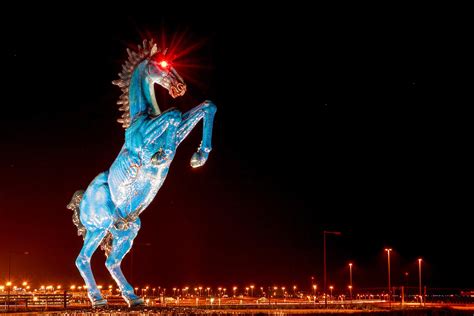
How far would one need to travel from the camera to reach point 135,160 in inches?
466

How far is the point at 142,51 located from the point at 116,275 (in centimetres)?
432

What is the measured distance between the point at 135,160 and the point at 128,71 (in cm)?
211

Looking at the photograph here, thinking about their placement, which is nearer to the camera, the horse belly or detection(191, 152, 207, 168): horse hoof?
detection(191, 152, 207, 168): horse hoof

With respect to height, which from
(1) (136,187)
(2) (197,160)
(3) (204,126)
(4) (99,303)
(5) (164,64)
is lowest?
(4) (99,303)

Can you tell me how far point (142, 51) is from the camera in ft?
42.5

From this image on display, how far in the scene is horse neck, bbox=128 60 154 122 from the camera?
12539mm

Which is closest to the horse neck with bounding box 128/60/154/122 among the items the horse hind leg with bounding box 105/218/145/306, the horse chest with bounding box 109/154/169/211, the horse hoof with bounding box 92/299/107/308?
the horse chest with bounding box 109/154/169/211

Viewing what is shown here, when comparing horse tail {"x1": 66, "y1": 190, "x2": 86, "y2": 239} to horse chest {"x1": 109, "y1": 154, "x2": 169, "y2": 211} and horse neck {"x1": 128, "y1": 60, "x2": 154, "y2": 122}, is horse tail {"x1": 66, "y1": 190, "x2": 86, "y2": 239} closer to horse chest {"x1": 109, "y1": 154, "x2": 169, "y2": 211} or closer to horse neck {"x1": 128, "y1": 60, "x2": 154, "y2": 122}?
horse chest {"x1": 109, "y1": 154, "x2": 169, "y2": 211}

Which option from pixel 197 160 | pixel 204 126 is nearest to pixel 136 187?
pixel 197 160

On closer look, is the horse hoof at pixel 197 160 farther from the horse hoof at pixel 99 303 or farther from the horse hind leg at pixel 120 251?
the horse hoof at pixel 99 303

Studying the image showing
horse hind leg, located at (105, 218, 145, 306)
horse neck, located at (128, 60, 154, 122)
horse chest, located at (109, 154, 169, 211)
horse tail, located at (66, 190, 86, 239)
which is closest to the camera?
horse chest, located at (109, 154, 169, 211)

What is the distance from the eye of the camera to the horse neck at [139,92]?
12539 mm

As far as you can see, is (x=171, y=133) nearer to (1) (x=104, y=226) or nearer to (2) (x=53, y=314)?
(1) (x=104, y=226)

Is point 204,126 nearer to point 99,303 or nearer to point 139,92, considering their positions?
point 139,92
